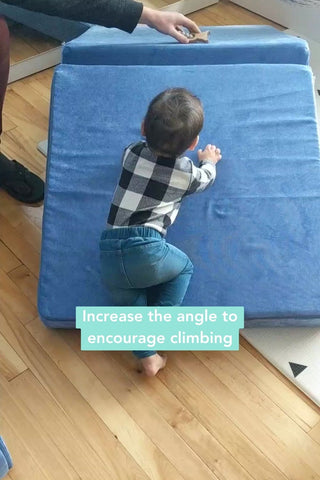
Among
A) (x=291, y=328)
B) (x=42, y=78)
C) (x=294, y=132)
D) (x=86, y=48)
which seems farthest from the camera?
(x=42, y=78)

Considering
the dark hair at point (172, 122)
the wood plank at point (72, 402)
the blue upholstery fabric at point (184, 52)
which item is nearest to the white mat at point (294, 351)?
the wood plank at point (72, 402)

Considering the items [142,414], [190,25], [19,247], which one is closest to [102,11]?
[190,25]

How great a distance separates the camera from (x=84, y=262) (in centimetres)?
141

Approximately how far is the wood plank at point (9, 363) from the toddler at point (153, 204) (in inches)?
12.5

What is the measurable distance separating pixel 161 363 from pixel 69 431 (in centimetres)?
27

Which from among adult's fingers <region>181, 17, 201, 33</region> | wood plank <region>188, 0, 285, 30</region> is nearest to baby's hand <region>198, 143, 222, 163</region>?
adult's fingers <region>181, 17, 201, 33</region>

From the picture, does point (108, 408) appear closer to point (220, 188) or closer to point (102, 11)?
point (220, 188)

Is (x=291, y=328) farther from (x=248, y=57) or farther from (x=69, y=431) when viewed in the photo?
(x=248, y=57)

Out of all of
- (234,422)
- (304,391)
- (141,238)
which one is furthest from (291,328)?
(141,238)

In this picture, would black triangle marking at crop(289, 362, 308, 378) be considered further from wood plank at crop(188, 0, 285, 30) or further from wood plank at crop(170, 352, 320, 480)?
wood plank at crop(188, 0, 285, 30)

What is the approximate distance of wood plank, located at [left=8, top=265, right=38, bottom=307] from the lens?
5.04 feet

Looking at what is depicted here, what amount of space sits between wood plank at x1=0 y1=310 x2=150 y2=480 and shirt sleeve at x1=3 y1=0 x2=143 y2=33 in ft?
2.68

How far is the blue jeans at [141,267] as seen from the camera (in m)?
1.22

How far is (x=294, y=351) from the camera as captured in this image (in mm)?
1397
